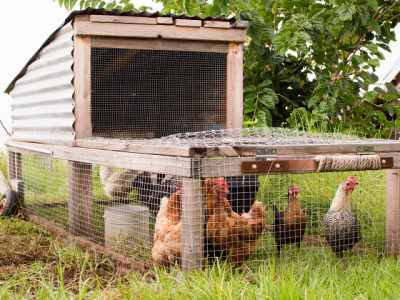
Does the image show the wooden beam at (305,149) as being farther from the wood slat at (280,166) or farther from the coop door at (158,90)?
the coop door at (158,90)

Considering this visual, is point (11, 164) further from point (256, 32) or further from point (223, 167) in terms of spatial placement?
point (223, 167)

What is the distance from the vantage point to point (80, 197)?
330 centimetres

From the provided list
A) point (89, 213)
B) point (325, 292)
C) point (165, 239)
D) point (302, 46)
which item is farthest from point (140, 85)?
point (325, 292)

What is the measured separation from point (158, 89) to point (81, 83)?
94cm

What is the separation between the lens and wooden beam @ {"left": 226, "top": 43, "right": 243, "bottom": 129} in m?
3.48

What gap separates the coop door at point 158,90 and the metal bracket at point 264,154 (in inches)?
65.1

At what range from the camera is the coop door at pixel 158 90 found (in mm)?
3764

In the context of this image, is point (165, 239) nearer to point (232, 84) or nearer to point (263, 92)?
point (232, 84)

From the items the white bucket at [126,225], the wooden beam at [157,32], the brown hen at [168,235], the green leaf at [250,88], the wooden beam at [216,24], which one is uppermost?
the wooden beam at [216,24]

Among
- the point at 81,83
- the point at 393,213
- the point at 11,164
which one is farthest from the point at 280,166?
the point at 11,164

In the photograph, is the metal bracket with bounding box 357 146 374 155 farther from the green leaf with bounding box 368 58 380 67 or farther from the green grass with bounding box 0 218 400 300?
the green leaf with bounding box 368 58 380 67

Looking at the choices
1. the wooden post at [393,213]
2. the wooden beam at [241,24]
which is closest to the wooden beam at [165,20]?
the wooden beam at [241,24]

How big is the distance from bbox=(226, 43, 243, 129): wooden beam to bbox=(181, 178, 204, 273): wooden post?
157 centimetres

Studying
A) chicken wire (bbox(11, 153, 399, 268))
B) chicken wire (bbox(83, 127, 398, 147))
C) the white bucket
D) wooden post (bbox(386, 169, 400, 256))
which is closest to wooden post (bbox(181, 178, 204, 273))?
chicken wire (bbox(11, 153, 399, 268))
